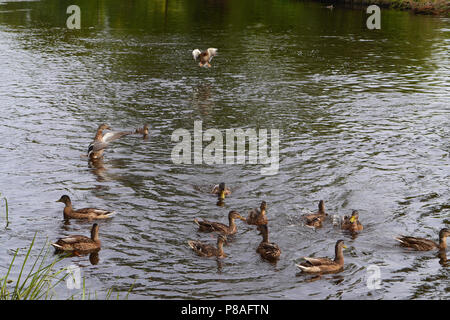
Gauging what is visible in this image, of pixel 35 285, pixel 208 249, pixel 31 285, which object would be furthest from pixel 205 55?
pixel 31 285

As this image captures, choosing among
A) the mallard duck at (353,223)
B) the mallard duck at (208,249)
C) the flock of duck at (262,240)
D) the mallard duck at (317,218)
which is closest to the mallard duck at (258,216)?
the flock of duck at (262,240)

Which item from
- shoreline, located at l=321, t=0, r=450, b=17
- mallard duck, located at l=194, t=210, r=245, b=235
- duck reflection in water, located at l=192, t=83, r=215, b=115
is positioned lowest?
mallard duck, located at l=194, t=210, r=245, b=235

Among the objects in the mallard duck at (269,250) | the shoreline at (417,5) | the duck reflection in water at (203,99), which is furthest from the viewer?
the shoreline at (417,5)

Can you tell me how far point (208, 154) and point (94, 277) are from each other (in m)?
9.07

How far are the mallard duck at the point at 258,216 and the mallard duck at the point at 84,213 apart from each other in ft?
11.1

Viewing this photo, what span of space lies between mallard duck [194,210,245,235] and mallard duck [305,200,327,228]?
1.77 metres

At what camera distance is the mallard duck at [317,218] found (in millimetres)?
15883

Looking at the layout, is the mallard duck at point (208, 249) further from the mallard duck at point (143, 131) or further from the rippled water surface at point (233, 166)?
the mallard duck at point (143, 131)

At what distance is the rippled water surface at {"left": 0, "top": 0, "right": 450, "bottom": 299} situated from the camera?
45.8 ft

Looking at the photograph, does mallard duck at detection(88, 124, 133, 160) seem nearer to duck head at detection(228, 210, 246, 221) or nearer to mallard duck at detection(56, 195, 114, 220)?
mallard duck at detection(56, 195, 114, 220)

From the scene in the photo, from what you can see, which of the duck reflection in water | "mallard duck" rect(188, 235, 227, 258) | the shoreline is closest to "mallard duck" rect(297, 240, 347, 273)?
"mallard duck" rect(188, 235, 227, 258)

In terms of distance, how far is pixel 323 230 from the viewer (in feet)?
52.5
